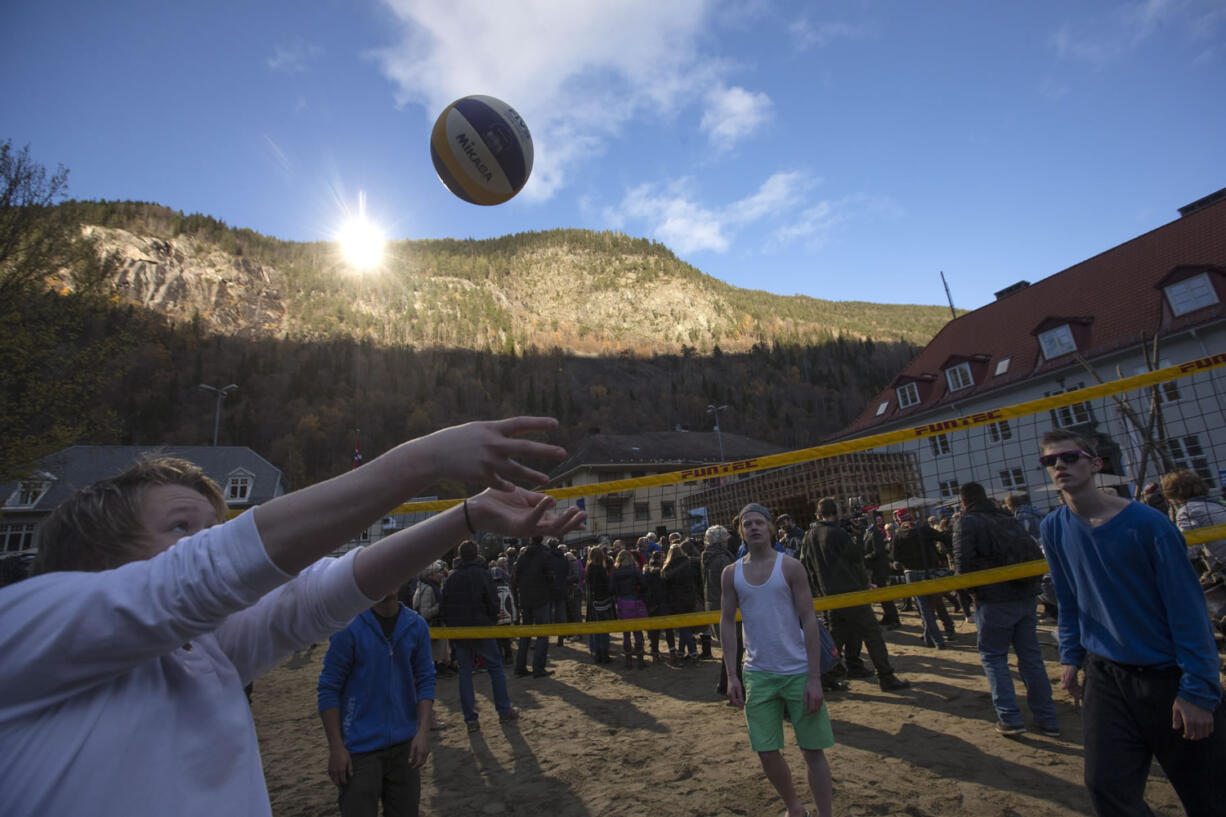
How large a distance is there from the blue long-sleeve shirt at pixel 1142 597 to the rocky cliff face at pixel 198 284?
117 m

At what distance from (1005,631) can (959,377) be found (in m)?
29.8

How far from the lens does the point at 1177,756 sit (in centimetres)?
254

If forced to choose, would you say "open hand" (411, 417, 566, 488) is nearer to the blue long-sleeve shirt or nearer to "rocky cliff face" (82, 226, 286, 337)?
the blue long-sleeve shirt

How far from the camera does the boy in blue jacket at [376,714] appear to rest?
3346 millimetres

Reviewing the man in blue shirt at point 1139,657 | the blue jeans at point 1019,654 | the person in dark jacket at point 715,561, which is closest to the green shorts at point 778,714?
the man in blue shirt at point 1139,657

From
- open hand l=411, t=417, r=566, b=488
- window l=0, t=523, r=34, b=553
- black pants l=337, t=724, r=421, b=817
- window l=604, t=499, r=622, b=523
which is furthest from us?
window l=0, t=523, r=34, b=553

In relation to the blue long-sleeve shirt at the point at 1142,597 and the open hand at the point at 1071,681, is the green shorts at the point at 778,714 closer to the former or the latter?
the open hand at the point at 1071,681

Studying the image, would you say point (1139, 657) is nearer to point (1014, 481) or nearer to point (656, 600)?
point (656, 600)

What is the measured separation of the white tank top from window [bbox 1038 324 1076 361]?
29468mm

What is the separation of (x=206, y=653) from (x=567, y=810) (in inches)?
164

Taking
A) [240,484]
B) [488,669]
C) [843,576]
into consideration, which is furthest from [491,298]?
[843,576]

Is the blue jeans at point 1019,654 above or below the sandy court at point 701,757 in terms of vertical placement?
above

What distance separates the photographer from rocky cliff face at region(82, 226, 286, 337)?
97875 millimetres

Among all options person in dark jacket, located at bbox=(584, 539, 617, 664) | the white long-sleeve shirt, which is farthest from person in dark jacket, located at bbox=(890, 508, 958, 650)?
the white long-sleeve shirt
